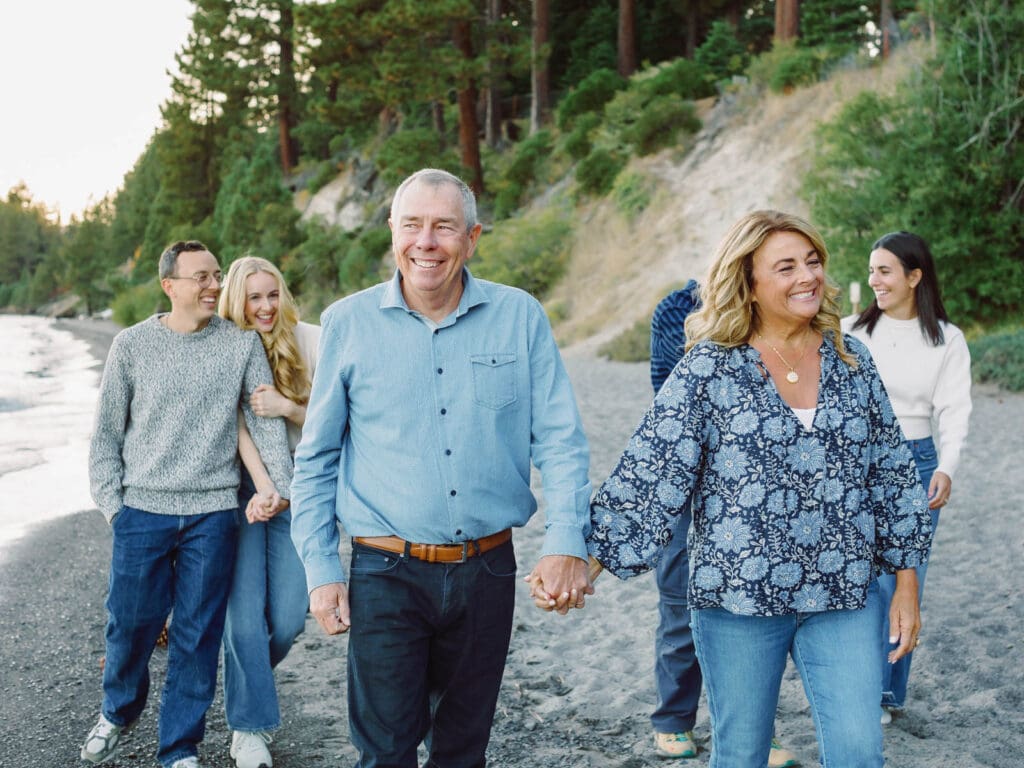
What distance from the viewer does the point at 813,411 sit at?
2.73 metres

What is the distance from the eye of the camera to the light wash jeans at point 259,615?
418cm

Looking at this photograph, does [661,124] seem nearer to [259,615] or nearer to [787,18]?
[787,18]

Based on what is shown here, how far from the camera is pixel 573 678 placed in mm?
5285

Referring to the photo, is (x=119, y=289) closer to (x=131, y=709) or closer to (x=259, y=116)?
(x=259, y=116)

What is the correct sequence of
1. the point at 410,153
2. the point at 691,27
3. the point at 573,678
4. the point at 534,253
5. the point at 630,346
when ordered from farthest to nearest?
the point at 691,27 → the point at 410,153 → the point at 534,253 → the point at 630,346 → the point at 573,678

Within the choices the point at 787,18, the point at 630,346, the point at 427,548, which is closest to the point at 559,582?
the point at 427,548

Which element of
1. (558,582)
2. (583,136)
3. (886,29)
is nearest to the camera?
(558,582)

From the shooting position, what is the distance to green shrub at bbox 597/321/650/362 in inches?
832

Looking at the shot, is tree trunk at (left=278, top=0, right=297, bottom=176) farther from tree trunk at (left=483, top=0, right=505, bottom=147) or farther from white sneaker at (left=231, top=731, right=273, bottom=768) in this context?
white sneaker at (left=231, top=731, right=273, bottom=768)

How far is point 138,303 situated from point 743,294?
194 feet

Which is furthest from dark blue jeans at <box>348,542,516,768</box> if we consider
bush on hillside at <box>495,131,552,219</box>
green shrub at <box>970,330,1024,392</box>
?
bush on hillside at <box>495,131,552,219</box>

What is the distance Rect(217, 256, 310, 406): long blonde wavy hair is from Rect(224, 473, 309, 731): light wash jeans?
429 mm

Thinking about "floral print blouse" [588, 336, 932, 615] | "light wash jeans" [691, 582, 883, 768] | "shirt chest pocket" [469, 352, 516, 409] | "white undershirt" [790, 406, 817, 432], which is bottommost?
"light wash jeans" [691, 582, 883, 768]

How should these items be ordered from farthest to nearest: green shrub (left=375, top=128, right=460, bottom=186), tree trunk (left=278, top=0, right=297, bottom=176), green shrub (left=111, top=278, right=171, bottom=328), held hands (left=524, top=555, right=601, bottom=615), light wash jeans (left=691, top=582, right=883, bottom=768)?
green shrub (left=111, top=278, right=171, bottom=328) → tree trunk (left=278, top=0, right=297, bottom=176) → green shrub (left=375, top=128, right=460, bottom=186) → held hands (left=524, top=555, right=601, bottom=615) → light wash jeans (left=691, top=582, right=883, bottom=768)
